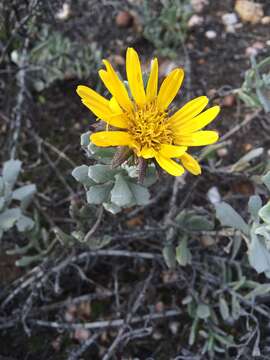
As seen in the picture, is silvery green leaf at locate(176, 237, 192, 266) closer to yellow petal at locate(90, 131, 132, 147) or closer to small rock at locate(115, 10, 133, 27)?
yellow petal at locate(90, 131, 132, 147)

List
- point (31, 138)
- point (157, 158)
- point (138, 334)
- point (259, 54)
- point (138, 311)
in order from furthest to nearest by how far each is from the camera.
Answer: point (259, 54)
point (31, 138)
point (138, 311)
point (138, 334)
point (157, 158)

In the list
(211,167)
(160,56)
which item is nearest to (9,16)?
(160,56)

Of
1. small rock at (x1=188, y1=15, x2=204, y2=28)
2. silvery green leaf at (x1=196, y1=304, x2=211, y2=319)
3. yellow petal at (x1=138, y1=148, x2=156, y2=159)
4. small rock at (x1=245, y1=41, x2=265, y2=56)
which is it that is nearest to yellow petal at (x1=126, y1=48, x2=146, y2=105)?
yellow petal at (x1=138, y1=148, x2=156, y2=159)

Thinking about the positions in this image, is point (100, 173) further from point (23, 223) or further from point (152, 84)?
point (23, 223)

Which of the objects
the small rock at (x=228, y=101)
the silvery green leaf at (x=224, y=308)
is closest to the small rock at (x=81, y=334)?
the silvery green leaf at (x=224, y=308)

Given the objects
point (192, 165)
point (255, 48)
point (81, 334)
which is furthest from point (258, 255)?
point (255, 48)

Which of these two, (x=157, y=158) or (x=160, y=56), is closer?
(x=157, y=158)

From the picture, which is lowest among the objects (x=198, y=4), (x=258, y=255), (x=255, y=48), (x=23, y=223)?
(x=258, y=255)

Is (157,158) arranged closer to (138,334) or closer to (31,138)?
(138,334)
